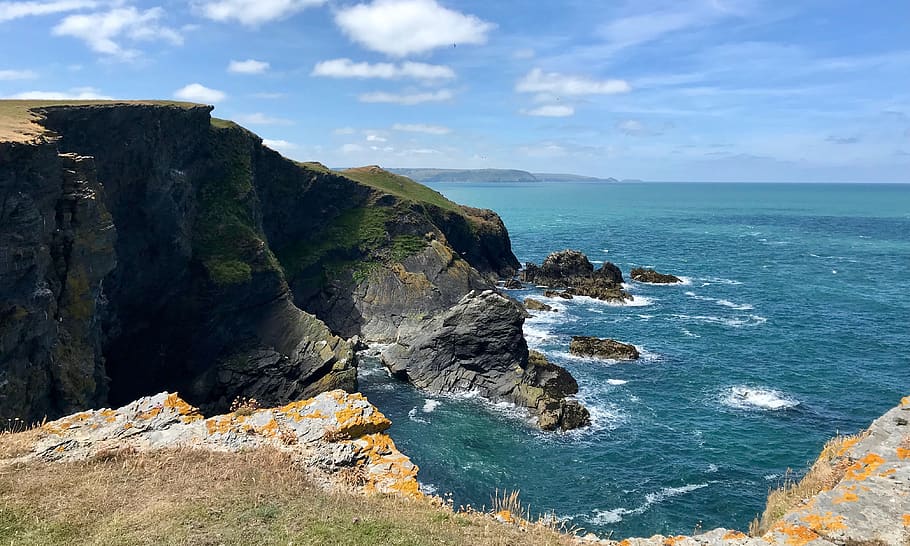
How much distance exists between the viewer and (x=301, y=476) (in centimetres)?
1418

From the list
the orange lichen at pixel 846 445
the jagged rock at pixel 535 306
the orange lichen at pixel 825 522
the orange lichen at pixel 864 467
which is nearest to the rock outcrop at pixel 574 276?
the jagged rock at pixel 535 306

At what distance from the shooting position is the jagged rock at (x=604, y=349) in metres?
57.3

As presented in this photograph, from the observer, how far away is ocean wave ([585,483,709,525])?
30984mm

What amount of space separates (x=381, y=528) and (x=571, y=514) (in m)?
23.1

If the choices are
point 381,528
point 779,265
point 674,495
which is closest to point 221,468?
point 381,528

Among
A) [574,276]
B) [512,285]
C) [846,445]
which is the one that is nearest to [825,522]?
[846,445]

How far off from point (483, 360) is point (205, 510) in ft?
133

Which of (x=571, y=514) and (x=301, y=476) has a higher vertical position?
(x=301, y=476)

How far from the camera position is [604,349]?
58156mm

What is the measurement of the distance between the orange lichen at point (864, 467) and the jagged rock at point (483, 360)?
3031cm

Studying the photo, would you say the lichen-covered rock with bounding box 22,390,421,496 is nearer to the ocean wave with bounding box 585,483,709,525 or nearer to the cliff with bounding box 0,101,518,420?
the cliff with bounding box 0,101,518,420

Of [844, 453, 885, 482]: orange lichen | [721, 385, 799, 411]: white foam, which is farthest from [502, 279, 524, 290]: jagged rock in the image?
[844, 453, 885, 482]: orange lichen

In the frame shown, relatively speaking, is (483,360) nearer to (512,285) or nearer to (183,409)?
(183,409)

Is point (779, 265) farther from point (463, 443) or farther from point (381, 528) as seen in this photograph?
point (381, 528)
